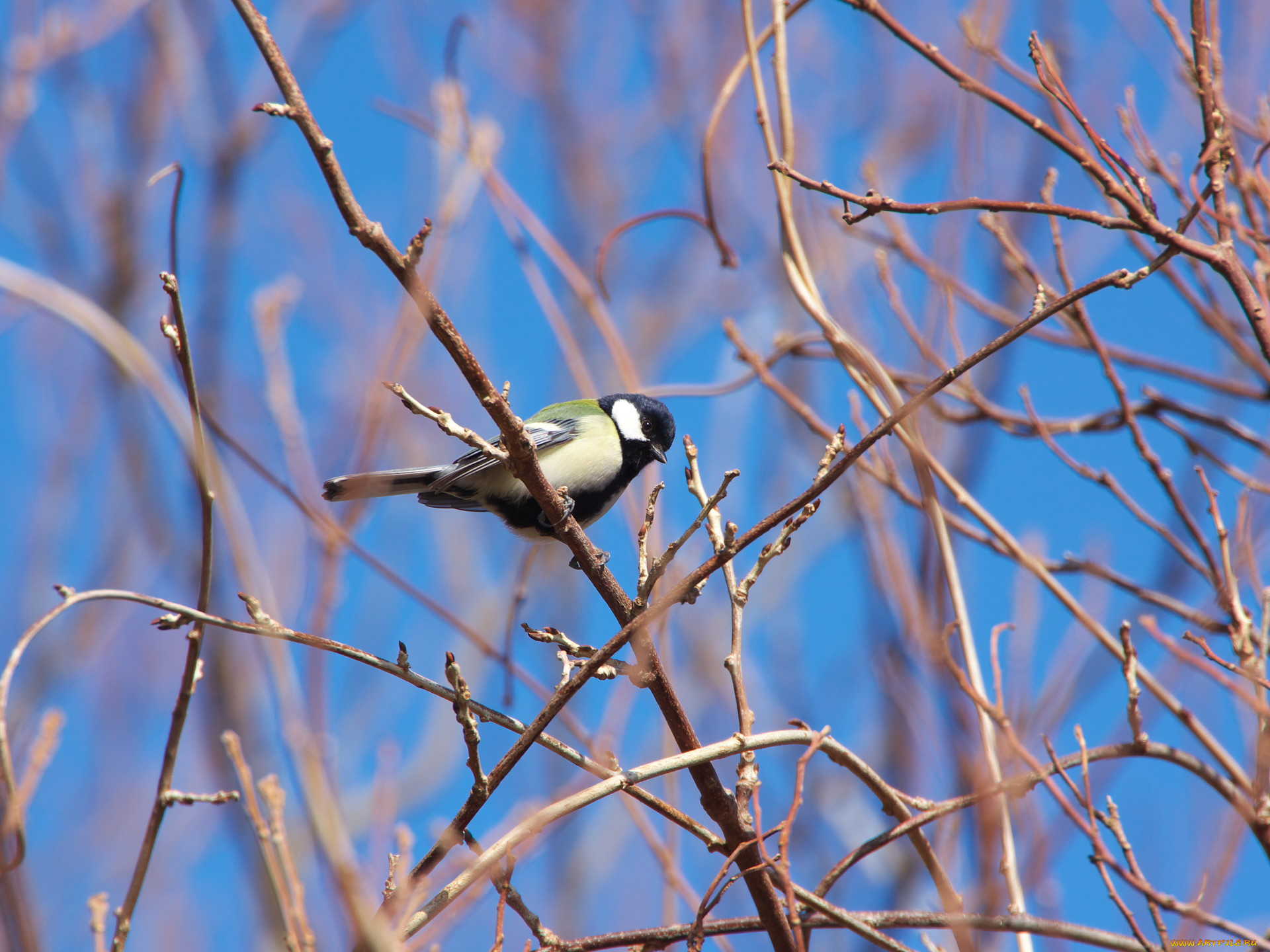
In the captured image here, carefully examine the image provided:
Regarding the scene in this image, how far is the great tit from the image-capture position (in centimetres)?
371

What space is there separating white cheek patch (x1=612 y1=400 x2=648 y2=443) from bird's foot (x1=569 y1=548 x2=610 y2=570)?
1.58 m

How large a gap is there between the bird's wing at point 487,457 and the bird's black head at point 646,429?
0.25 meters

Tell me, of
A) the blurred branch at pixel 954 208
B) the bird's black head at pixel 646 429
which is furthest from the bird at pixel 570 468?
the blurred branch at pixel 954 208

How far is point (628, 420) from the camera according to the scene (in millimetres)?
4324

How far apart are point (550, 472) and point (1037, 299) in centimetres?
242

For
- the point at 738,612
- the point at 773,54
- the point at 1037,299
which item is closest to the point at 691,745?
the point at 738,612

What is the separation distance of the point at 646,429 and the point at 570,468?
493mm

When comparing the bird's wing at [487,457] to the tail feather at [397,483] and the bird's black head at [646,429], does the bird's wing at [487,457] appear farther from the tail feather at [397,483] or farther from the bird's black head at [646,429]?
the bird's black head at [646,429]

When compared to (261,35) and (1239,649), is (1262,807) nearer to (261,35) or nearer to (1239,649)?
(1239,649)

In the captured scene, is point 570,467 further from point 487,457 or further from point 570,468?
point 487,457

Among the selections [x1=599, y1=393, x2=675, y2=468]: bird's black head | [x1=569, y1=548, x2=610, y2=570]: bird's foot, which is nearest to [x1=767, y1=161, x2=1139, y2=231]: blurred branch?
[x1=569, y1=548, x2=610, y2=570]: bird's foot

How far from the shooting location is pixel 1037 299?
1750 mm

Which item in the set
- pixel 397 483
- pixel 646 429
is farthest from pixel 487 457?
pixel 646 429

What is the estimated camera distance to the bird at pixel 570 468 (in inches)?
146
